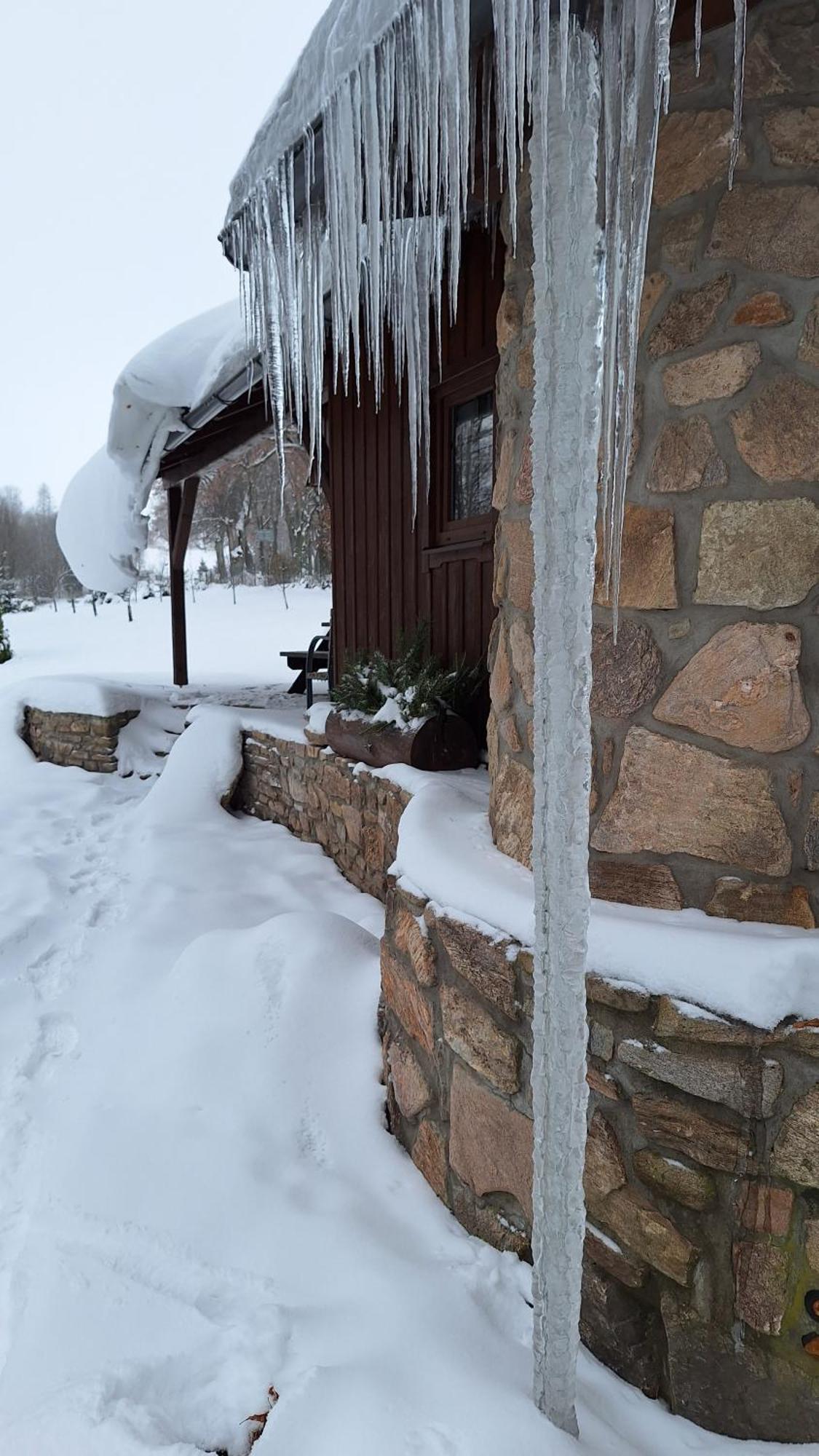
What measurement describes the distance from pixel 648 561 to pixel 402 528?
3.09 m

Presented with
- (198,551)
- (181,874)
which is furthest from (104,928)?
(198,551)

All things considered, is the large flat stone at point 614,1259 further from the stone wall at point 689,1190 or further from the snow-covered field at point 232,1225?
the snow-covered field at point 232,1225

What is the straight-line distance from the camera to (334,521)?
16.7 ft

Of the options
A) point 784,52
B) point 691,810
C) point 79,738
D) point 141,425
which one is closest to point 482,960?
point 691,810

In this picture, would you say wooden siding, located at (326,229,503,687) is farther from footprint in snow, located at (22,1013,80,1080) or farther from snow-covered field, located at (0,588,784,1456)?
footprint in snow, located at (22,1013,80,1080)

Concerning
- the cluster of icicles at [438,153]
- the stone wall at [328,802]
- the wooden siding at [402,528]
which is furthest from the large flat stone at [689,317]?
the wooden siding at [402,528]

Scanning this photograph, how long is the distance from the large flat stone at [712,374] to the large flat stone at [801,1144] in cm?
118

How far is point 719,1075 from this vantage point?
1242 mm

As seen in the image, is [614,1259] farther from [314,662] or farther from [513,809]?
[314,662]

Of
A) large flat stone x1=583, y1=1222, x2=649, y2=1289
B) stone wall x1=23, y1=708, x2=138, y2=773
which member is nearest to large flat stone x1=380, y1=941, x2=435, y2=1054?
large flat stone x1=583, y1=1222, x2=649, y2=1289

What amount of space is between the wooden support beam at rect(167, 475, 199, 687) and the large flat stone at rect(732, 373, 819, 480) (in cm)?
622

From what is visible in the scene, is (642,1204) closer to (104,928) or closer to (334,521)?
(104,928)

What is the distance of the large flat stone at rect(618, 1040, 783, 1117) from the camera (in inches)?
47.9

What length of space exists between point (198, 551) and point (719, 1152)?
3002 cm
